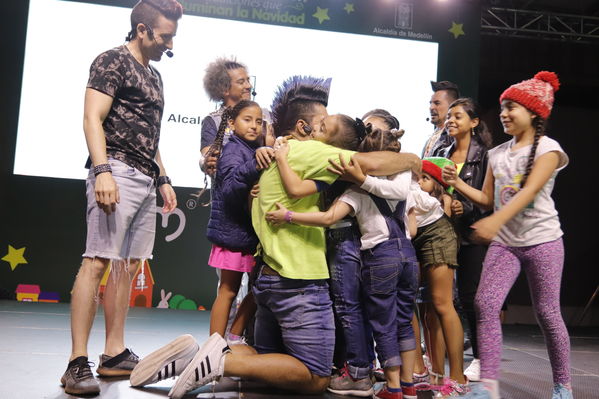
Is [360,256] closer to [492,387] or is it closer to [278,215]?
[278,215]

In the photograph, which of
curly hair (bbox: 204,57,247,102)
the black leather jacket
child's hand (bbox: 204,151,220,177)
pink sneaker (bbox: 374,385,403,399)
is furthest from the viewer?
curly hair (bbox: 204,57,247,102)

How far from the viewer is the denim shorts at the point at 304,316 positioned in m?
2.18

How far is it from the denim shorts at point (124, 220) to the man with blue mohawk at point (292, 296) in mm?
423

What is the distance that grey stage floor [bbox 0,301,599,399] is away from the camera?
220 centimetres

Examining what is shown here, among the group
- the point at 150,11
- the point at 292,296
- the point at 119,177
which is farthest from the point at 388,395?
the point at 150,11

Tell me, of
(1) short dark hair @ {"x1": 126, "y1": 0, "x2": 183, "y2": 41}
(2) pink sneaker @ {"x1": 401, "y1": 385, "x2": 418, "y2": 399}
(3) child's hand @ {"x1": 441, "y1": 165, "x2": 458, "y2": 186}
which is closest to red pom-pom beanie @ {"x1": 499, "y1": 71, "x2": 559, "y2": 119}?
(3) child's hand @ {"x1": 441, "y1": 165, "x2": 458, "y2": 186}

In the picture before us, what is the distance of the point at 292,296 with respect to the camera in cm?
220

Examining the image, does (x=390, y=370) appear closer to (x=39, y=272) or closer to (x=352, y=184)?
(x=352, y=184)

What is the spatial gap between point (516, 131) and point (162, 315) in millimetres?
3304

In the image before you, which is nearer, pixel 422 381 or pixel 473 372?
pixel 422 381

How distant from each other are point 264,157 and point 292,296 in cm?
53

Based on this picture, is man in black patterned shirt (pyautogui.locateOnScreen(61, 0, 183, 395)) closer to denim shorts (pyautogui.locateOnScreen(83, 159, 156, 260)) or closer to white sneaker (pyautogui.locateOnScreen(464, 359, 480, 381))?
denim shorts (pyautogui.locateOnScreen(83, 159, 156, 260))

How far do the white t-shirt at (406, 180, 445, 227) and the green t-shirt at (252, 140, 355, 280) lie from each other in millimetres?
466

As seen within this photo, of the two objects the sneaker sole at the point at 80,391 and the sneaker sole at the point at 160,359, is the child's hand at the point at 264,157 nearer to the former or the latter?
the sneaker sole at the point at 160,359
